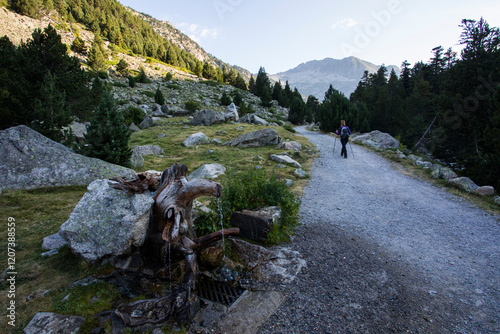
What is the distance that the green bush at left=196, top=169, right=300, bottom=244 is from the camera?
6363 mm

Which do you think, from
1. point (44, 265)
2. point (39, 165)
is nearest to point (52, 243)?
point (44, 265)

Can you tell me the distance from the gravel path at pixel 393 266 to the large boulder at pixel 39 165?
6.58 m

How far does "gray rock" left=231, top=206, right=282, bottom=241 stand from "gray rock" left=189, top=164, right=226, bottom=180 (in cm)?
525

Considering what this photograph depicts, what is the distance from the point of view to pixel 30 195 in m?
8.17

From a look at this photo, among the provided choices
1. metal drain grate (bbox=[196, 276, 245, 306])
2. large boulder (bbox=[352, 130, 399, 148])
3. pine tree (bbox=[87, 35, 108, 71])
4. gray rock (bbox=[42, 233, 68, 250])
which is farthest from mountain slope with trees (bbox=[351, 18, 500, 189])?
pine tree (bbox=[87, 35, 108, 71])

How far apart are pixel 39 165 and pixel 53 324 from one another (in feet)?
25.6

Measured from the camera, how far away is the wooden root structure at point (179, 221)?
13.5 ft

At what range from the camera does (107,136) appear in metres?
11.5

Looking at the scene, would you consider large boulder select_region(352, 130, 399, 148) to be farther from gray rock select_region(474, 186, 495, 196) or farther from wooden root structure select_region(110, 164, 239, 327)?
wooden root structure select_region(110, 164, 239, 327)

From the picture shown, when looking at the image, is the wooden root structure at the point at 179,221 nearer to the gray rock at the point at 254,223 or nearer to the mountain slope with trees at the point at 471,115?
the gray rock at the point at 254,223

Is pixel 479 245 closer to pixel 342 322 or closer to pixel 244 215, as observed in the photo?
pixel 342 322

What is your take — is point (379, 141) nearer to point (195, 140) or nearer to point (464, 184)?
point (464, 184)

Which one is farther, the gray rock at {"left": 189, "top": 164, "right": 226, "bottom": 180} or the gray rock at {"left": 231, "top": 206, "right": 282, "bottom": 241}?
the gray rock at {"left": 189, "top": 164, "right": 226, "bottom": 180}

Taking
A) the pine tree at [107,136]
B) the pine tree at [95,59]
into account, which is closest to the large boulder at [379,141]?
the pine tree at [107,136]
